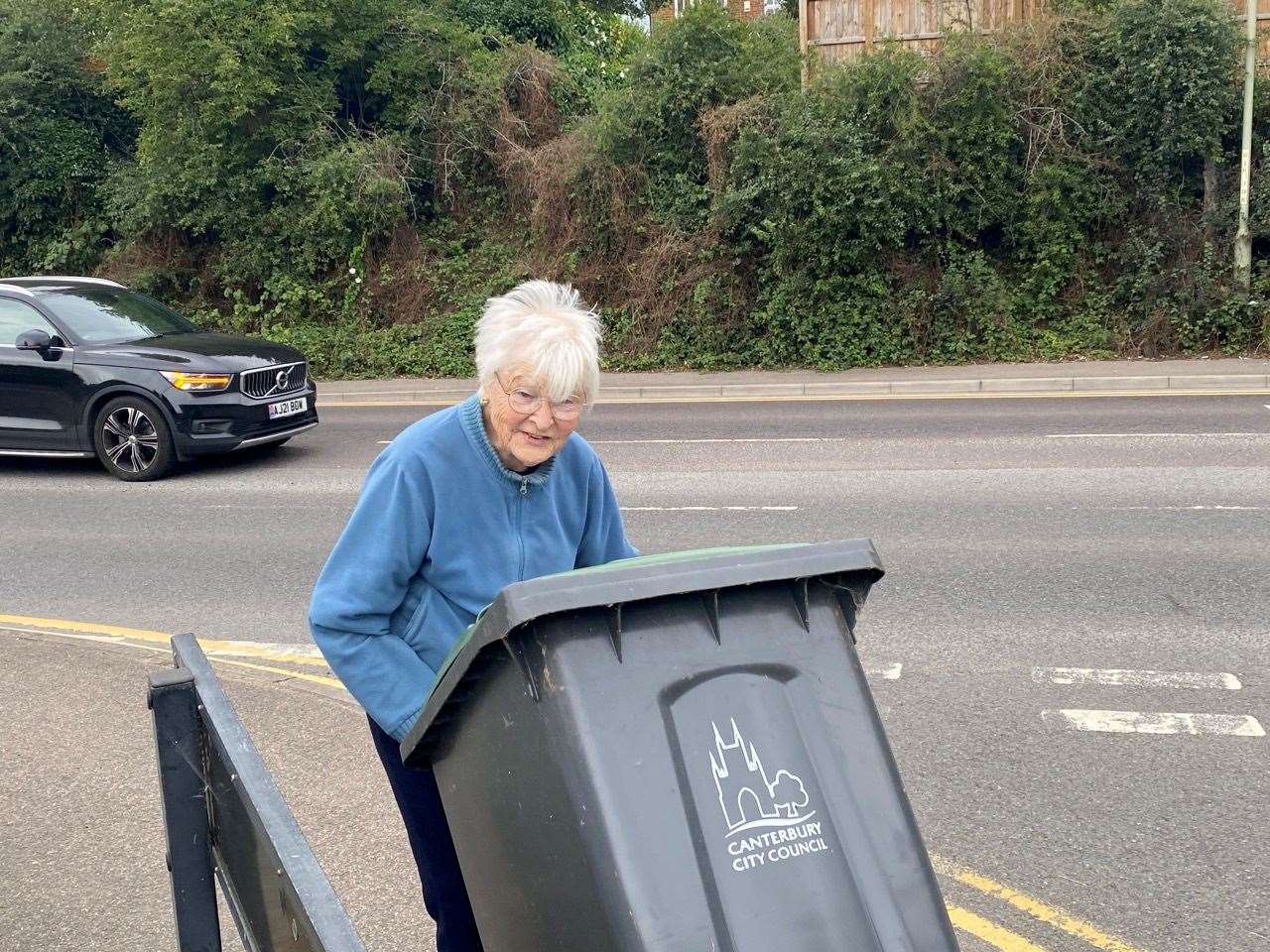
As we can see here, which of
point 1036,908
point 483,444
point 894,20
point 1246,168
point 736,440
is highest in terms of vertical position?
point 894,20

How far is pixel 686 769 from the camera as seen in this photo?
197 centimetres

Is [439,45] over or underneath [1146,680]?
over

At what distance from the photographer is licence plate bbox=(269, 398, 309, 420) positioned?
1109cm

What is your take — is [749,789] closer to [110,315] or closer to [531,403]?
[531,403]

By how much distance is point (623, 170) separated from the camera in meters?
18.8

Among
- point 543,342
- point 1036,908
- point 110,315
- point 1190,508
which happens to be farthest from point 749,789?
point 110,315

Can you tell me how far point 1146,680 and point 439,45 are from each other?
18754mm

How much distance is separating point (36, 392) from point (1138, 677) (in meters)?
9.38

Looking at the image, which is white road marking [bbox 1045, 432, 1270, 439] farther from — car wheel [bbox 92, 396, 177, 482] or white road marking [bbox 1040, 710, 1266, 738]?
car wheel [bbox 92, 396, 177, 482]

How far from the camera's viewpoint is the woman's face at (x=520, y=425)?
2.48 m

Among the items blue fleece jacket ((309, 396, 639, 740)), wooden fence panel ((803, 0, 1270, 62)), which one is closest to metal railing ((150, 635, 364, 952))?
blue fleece jacket ((309, 396, 639, 740))

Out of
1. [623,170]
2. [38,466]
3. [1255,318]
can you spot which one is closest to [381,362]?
[623,170]

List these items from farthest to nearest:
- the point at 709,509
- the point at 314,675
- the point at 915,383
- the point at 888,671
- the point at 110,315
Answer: the point at 915,383 < the point at 110,315 < the point at 709,509 < the point at 314,675 < the point at 888,671

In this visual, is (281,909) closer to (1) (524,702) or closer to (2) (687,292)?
(1) (524,702)
